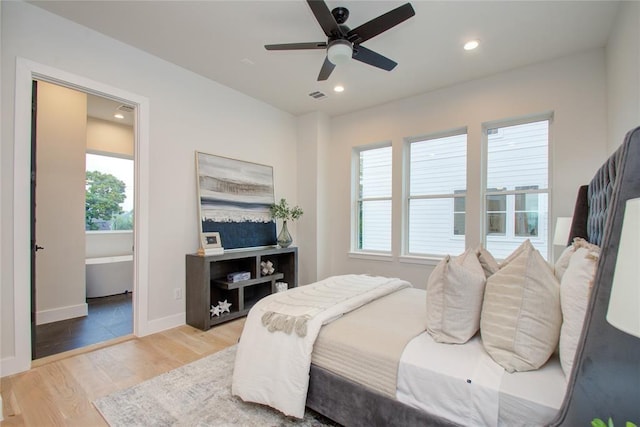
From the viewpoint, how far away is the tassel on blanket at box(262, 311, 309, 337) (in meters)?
1.65

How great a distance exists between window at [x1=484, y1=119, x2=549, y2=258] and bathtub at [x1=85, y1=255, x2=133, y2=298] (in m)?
5.23

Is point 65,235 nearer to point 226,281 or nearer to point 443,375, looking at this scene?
point 226,281

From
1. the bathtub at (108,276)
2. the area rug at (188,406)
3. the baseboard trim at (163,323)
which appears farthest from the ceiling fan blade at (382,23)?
the bathtub at (108,276)

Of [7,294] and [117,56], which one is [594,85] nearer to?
[117,56]

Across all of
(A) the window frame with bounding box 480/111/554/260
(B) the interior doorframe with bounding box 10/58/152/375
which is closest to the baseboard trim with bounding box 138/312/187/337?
(B) the interior doorframe with bounding box 10/58/152/375

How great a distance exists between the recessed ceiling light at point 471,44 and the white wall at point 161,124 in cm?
266

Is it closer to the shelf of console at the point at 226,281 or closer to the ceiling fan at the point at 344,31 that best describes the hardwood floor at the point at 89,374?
the shelf of console at the point at 226,281

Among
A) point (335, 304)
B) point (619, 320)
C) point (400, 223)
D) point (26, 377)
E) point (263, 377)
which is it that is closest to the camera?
point (619, 320)

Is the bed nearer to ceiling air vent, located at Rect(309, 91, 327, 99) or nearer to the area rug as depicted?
the area rug

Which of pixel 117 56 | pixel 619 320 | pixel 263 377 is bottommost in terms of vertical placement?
pixel 263 377

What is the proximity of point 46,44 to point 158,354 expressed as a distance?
2763 millimetres

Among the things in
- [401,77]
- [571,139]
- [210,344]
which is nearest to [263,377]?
[210,344]

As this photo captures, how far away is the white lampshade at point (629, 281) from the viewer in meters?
0.61

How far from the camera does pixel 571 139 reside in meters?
2.96
